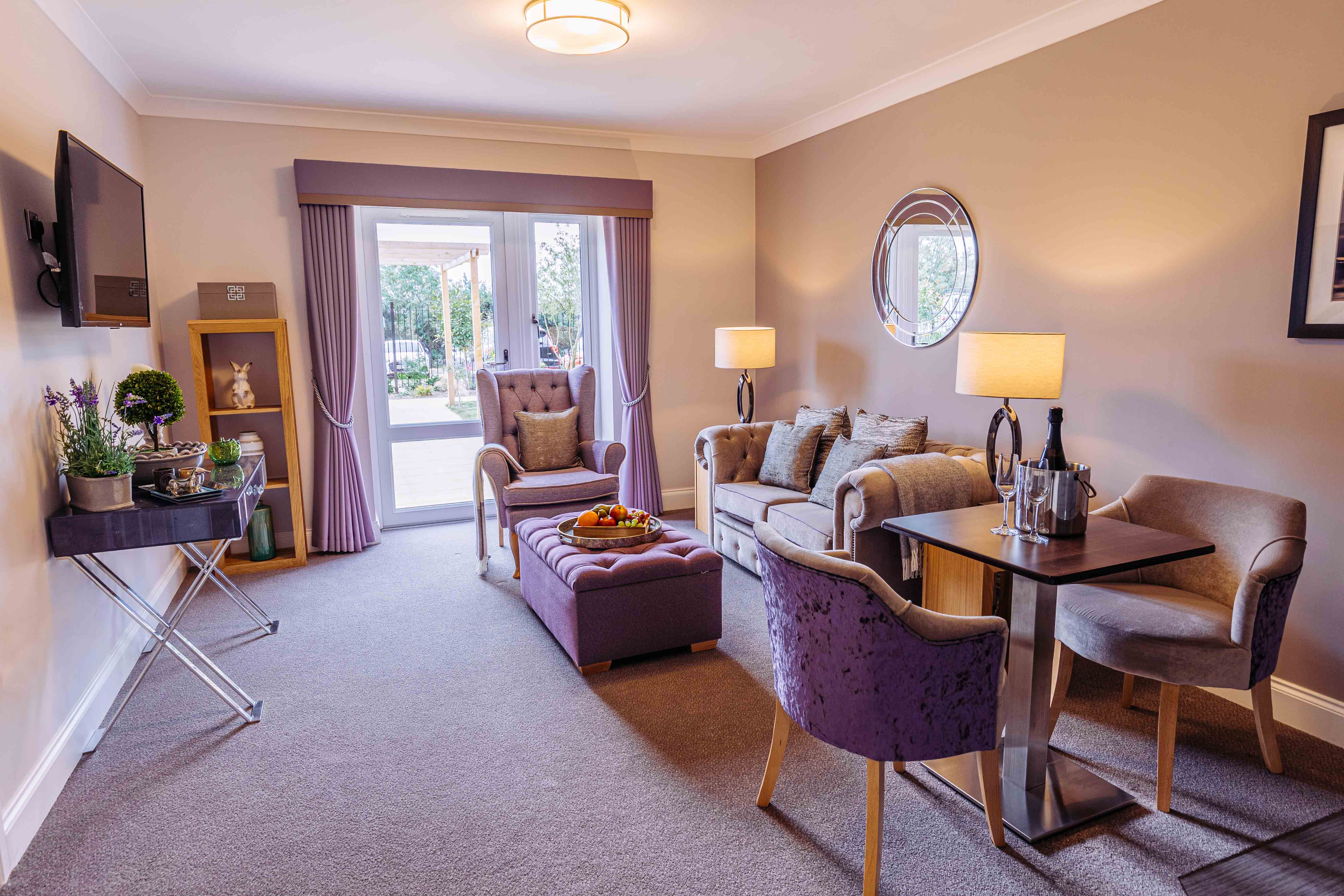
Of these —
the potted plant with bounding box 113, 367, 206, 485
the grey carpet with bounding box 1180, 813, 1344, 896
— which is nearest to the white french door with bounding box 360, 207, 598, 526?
the potted plant with bounding box 113, 367, 206, 485

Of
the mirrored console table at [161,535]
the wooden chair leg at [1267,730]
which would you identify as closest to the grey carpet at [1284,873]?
the wooden chair leg at [1267,730]

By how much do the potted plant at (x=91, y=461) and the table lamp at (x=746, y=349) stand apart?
3.35 metres

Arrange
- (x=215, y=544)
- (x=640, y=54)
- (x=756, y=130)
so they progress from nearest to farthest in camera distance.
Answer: (x=640, y=54)
(x=215, y=544)
(x=756, y=130)

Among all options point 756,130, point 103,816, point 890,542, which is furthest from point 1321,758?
point 756,130

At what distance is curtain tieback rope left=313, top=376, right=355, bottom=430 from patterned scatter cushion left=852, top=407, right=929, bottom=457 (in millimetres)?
3175

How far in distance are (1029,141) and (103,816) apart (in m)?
4.38

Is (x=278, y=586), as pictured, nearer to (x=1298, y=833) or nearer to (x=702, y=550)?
(x=702, y=550)

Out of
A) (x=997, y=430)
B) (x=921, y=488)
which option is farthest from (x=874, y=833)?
(x=997, y=430)

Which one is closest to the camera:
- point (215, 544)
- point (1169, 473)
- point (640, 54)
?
point (1169, 473)

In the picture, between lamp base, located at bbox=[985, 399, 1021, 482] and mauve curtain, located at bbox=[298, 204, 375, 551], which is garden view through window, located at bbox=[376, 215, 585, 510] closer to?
mauve curtain, located at bbox=[298, 204, 375, 551]

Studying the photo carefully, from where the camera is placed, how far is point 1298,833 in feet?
5.35

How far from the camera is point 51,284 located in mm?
2707

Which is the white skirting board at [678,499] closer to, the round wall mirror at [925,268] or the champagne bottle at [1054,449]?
the round wall mirror at [925,268]

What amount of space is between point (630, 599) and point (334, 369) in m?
2.85
